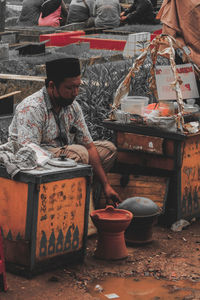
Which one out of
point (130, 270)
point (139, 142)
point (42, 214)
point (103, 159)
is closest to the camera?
point (42, 214)

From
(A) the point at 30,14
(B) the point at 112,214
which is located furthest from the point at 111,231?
(A) the point at 30,14

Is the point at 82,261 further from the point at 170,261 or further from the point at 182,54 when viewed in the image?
the point at 182,54

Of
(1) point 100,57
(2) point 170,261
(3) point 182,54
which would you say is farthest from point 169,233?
(1) point 100,57

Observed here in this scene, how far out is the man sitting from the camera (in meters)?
4.75

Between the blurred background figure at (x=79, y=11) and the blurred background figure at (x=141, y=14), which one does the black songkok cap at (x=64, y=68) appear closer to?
the blurred background figure at (x=141, y=14)

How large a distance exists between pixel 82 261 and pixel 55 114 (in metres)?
1.22

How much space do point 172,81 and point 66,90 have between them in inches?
59.9

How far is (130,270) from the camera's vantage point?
4570 millimetres

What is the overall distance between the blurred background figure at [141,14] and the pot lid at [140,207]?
12.2 m

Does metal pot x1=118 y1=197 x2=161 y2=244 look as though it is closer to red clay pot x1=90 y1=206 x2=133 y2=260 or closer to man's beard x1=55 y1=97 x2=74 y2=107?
red clay pot x1=90 y1=206 x2=133 y2=260

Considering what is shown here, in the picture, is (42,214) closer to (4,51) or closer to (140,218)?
(140,218)

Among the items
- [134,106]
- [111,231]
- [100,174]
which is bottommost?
[111,231]

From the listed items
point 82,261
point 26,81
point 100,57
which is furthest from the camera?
point 100,57

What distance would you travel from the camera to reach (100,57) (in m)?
10.7
